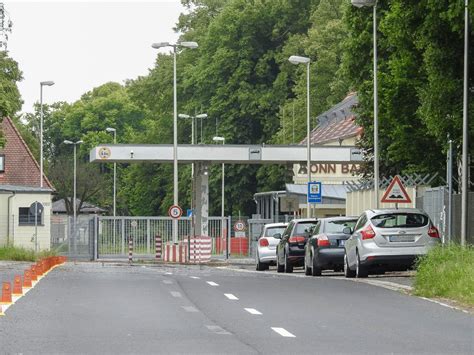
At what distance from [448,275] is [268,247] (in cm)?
2149

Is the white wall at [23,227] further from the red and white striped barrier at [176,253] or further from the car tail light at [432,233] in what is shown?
the car tail light at [432,233]

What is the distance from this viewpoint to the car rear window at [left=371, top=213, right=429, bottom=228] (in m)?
31.7

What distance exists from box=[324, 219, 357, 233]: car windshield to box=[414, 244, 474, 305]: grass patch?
8.37m

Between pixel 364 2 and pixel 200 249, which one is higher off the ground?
pixel 364 2

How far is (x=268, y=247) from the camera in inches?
1786

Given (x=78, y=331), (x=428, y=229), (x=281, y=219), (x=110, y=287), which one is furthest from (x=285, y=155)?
(x=78, y=331)

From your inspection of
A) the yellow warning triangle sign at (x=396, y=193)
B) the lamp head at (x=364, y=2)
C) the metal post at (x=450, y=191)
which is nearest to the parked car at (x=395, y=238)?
the metal post at (x=450, y=191)

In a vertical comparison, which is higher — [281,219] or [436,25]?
[436,25]

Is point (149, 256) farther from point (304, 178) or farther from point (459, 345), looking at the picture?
point (459, 345)

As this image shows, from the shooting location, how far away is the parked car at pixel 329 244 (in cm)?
3531

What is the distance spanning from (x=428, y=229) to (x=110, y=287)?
8752 millimetres

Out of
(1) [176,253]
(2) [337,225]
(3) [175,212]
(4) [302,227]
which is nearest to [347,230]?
(2) [337,225]

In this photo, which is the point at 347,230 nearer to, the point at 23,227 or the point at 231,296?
the point at 231,296

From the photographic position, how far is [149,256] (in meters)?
65.3
